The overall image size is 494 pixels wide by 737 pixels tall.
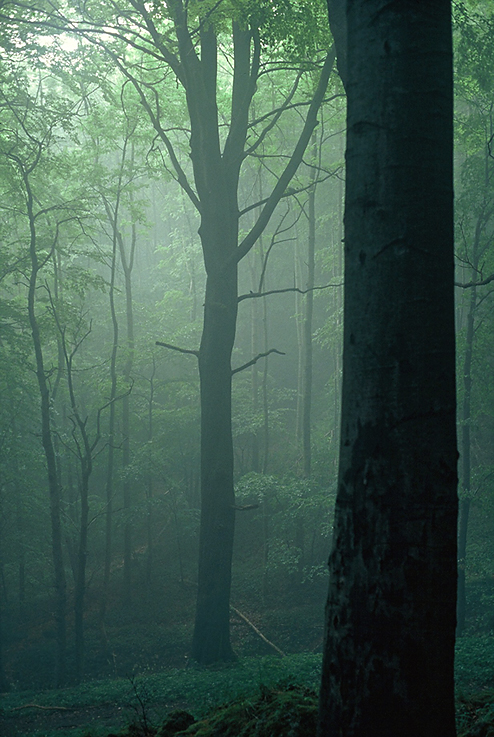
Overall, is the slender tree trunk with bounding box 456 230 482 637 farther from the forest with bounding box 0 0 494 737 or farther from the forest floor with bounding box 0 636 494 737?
the forest floor with bounding box 0 636 494 737

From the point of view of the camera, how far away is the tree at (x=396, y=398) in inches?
80.7

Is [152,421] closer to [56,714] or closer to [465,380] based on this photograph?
[465,380]

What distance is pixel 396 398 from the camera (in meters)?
2.13

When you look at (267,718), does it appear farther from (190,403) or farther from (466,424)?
(190,403)

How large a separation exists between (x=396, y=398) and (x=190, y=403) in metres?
18.9

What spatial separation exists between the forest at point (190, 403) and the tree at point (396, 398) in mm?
38

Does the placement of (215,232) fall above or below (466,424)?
above

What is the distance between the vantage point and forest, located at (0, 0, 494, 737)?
7.02m

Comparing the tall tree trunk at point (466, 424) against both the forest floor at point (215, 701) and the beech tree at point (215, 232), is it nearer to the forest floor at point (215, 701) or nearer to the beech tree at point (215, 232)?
the forest floor at point (215, 701)

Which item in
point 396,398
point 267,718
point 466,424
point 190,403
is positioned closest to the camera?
point 396,398

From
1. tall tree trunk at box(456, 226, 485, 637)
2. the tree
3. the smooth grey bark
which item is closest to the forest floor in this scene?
the tree

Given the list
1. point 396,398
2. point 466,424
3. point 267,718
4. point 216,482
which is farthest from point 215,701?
point 466,424

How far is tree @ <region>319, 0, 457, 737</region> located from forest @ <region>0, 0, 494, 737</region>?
38mm

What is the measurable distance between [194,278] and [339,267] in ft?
30.7
